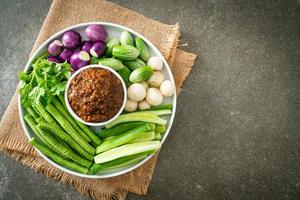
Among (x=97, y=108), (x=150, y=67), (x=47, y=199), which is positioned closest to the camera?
(x=97, y=108)

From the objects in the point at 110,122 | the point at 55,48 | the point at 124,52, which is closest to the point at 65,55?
the point at 55,48

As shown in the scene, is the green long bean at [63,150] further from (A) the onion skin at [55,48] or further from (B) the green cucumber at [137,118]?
(A) the onion skin at [55,48]

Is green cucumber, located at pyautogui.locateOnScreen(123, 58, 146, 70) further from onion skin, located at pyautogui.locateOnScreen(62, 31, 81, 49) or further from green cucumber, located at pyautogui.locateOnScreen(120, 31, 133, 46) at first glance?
onion skin, located at pyautogui.locateOnScreen(62, 31, 81, 49)

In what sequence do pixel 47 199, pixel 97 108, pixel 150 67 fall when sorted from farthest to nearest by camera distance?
pixel 47 199
pixel 150 67
pixel 97 108

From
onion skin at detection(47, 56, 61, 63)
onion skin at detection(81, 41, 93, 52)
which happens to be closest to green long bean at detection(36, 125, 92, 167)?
onion skin at detection(47, 56, 61, 63)

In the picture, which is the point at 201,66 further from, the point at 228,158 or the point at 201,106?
the point at 228,158

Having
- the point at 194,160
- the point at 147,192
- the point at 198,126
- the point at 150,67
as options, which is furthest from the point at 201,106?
the point at 147,192
